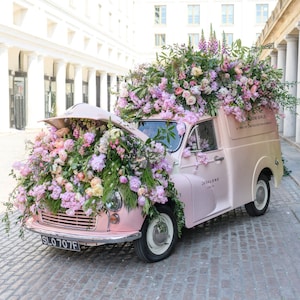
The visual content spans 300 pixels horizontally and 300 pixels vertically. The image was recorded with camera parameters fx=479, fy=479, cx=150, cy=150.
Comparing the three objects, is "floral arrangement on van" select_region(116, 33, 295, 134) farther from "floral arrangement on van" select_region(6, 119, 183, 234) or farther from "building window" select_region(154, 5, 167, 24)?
"building window" select_region(154, 5, 167, 24)

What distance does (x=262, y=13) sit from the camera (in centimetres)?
6838

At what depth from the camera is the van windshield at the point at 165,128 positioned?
6.43 metres

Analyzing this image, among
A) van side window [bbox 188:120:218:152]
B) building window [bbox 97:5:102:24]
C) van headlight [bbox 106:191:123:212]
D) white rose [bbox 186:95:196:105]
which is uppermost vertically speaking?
building window [bbox 97:5:102:24]

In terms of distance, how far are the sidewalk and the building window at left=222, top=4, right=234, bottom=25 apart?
50980mm

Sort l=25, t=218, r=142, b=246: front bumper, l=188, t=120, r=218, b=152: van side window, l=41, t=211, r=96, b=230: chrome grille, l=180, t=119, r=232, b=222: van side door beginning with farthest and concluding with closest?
1. l=188, t=120, r=218, b=152: van side window
2. l=180, t=119, r=232, b=222: van side door
3. l=41, t=211, r=96, b=230: chrome grille
4. l=25, t=218, r=142, b=246: front bumper

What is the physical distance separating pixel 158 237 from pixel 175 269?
45 cm

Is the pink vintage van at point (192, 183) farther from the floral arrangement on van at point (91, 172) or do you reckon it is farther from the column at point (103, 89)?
the column at point (103, 89)

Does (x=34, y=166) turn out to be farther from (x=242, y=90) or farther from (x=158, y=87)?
(x=242, y=90)

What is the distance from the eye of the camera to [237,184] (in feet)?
23.7

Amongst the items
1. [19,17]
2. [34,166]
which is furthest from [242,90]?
[19,17]

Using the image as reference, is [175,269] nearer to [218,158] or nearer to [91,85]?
[218,158]

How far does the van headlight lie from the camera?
530 cm

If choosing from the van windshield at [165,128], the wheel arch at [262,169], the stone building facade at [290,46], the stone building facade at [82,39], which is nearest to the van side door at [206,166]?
the van windshield at [165,128]

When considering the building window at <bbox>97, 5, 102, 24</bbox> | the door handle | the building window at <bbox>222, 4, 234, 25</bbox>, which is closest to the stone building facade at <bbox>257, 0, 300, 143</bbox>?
the door handle
